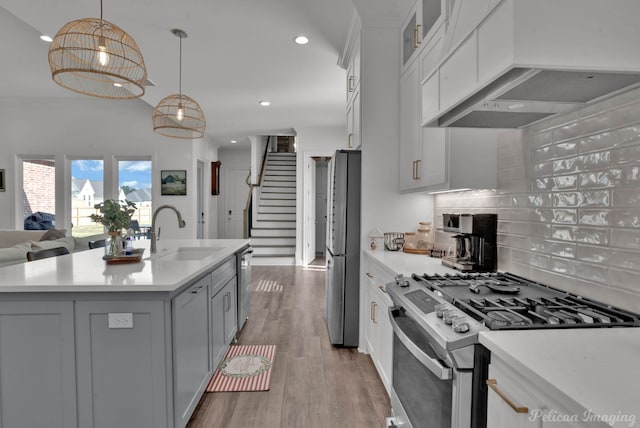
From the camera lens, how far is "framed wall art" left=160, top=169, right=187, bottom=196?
662cm

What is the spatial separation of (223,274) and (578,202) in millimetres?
2281

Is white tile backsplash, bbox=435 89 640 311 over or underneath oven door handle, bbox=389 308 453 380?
over

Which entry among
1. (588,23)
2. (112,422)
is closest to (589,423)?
(588,23)

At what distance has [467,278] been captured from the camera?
173 centimetres

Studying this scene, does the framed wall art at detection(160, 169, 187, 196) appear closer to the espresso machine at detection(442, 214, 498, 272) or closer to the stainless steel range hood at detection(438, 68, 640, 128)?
the espresso machine at detection(442, 214, 498, 272)

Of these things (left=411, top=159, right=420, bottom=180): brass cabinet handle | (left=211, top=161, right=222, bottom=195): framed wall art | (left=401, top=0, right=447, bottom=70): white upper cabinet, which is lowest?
(left=411, top=159, right=420, bottom=180): brass cabinet handle

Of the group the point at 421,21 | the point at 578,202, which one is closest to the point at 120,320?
the point at 578,202

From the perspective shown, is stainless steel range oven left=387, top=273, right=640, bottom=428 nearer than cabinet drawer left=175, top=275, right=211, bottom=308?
Yes

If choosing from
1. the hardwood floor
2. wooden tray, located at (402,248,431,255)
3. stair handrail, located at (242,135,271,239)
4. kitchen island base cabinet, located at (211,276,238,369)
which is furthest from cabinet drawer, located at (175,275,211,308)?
stair handrail, located at (242,135,271,239)

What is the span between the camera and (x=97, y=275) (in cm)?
183

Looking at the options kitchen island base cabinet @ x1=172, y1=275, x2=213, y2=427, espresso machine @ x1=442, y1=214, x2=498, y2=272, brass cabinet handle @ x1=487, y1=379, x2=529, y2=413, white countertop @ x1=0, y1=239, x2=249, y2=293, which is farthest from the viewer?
espresso machine @ x1=442, y1=214, x2=498, y2=272

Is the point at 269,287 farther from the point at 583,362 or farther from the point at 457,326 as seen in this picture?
the point at 583,362

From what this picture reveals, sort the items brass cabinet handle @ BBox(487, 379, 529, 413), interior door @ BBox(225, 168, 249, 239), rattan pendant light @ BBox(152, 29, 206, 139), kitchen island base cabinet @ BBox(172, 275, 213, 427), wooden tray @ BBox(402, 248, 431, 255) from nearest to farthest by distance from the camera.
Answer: brass cabinet handle @ BBox(487, 379, 529, 413) → kitchen island base cabinet @ BBox(172, 275, 213, 427) → wooden tray @ BBox(402, 248, 431, 255) → rattan pendant light @ BBox(152, 29, 206, 139) → interior door @ BBox(225, 168, 249, 239)

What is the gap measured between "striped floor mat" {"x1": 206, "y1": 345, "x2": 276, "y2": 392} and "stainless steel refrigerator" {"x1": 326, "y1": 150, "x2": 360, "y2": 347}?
2.16 feet
